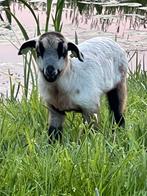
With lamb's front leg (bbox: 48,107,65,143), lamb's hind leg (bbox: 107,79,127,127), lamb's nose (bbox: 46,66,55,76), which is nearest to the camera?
lamb's nose (bbox: 46,66,55,76)

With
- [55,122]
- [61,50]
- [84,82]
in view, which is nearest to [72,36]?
[55,122]

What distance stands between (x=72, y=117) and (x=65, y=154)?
1263 mm

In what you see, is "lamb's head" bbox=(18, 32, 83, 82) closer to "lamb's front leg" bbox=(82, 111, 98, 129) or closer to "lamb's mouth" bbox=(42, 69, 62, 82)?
"lamb's mouth" bbox=(42, 69, 62, 82)

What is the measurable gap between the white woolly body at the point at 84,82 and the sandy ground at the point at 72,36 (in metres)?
2.84

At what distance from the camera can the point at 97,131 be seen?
186 inches

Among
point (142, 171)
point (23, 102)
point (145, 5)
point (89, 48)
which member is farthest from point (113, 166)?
point (145, 5)

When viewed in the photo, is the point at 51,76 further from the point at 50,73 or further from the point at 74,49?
the point at 74,49

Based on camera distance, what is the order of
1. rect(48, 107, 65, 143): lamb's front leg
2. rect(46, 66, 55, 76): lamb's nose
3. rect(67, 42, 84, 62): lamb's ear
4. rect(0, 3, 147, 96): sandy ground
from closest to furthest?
rect(46, 66, 55, 76): lamb's nose
rect(67, 42, 84, 62): lamb's ear
rect(48, 107, 65, 143): lamb's front leg
rect(0, 3, 147, 96): sandy ground

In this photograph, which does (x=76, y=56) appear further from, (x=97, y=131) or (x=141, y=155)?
(x=141, y=155)

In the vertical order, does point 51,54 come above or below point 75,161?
above

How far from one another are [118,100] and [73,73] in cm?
67

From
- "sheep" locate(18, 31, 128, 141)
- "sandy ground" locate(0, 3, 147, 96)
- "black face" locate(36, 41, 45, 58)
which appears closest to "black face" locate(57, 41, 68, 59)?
"sheep" locate(18, 31, 128, 141)

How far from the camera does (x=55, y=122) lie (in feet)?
16.2

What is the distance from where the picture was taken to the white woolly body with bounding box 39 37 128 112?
4.71 meters
